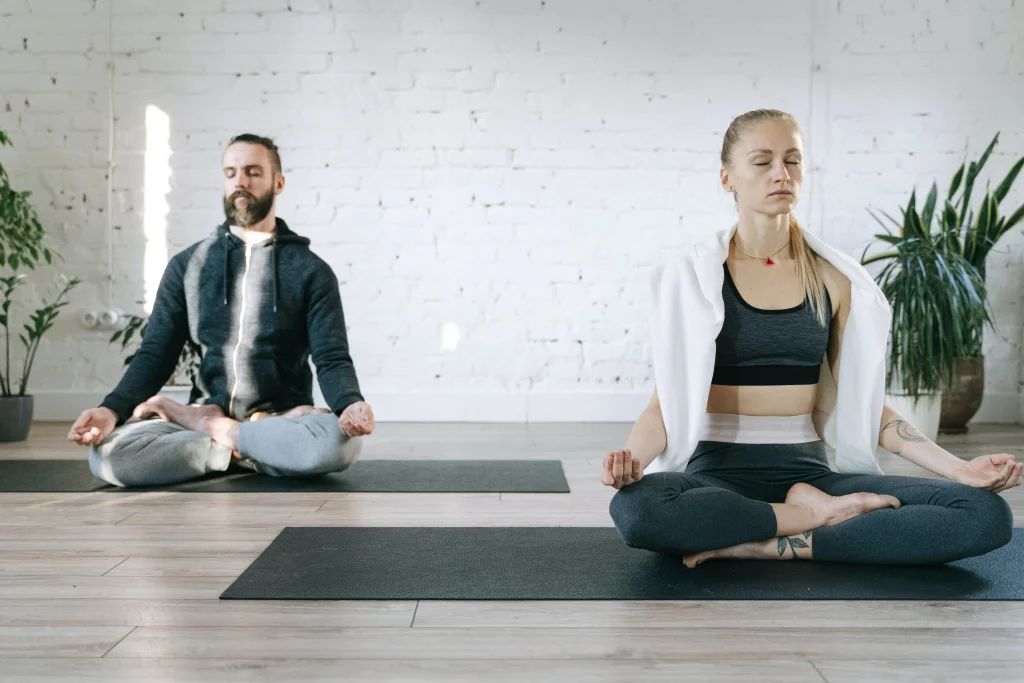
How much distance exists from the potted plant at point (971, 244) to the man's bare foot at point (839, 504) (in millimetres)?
2528

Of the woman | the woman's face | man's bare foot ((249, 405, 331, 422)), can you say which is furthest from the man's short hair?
the woman's face

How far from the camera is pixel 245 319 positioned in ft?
9.74

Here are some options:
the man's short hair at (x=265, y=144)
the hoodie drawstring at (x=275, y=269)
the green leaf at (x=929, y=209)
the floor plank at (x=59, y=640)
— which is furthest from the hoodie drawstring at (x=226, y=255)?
the green leaf at (x=929, y=209)

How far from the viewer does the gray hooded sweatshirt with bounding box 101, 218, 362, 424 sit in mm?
2955

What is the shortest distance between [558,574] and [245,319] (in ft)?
5.21

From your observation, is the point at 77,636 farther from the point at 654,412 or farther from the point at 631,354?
the point at 631,354

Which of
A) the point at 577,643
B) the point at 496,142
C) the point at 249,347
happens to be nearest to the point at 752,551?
the point at 577,643

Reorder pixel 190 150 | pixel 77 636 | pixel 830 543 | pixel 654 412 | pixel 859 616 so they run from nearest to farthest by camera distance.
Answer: pixel 77 636
pixel 859 616
pixel 830 543
pixel 654 412
pixel 190 150

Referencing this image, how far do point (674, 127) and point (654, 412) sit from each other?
9.53 feet

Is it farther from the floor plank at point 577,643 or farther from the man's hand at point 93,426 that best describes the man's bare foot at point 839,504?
the man's hand at point 93,426

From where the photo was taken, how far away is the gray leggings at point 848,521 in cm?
176

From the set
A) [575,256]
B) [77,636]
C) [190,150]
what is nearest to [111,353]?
[190,150]

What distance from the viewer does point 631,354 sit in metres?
4.62

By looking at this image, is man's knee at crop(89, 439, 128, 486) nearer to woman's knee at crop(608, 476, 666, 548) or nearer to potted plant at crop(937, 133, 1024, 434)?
woman's knee at crop(608, 476, 666, 548)
